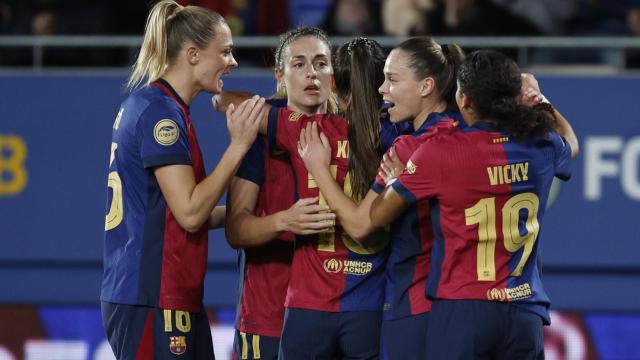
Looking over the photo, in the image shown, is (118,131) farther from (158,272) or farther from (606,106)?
(606,106)

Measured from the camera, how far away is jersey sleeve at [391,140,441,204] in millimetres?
3602

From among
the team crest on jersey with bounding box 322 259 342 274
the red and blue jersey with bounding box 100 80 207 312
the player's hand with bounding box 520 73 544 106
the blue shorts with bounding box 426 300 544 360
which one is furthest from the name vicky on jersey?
the red and blue jersey with bounding box 100 80 207 312

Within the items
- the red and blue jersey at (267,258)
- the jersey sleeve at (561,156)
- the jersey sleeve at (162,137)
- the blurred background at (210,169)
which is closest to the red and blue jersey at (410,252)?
the jersey sleeve at (561,156)

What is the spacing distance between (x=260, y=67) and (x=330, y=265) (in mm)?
3507

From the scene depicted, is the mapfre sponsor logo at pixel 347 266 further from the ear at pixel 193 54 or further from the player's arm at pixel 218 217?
the ear at pixel 193 54

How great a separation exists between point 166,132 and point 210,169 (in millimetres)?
3126

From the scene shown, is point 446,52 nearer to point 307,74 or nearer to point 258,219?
point 307,74

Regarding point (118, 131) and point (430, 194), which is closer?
point (430, 194)

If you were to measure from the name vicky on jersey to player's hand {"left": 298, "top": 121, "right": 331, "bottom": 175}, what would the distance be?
56cm

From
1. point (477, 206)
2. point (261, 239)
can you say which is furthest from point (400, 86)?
point (261, 239)

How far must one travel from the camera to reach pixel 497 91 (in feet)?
11.8

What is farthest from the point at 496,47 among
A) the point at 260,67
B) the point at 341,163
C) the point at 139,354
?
the point at 139,354

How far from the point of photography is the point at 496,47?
693cm

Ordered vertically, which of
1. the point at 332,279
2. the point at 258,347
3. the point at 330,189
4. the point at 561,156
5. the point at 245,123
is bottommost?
the point at 258,347
